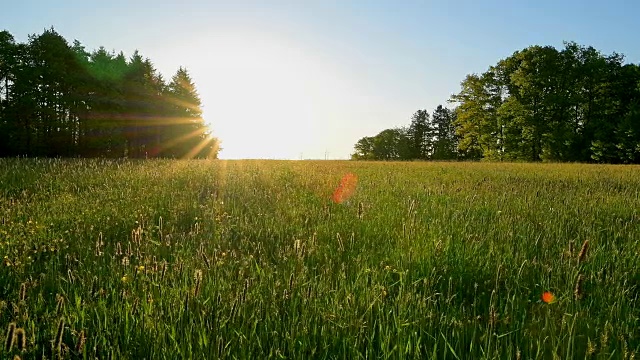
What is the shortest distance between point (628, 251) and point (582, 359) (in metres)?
2.02

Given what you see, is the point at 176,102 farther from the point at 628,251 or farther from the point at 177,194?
the point at 628,251

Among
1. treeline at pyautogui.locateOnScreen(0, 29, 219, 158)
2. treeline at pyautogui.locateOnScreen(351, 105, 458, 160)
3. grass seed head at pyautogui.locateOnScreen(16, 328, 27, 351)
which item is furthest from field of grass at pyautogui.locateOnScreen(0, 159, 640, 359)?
treeline at pyautogui.locateOnScreen(351, 105, 458, 160)

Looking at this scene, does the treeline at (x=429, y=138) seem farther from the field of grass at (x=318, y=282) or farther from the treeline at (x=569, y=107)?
the field of grass at (x=318, y=282)

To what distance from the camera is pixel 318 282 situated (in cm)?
245

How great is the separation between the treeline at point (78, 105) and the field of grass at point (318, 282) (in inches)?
1121

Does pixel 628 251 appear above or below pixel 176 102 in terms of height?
below

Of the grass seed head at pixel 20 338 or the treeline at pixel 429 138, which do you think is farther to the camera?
the treeline at pixel 429 138

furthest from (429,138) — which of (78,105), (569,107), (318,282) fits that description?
(318,282)

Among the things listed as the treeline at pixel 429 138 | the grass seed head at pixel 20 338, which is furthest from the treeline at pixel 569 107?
the grass seed head at pixel 20 338

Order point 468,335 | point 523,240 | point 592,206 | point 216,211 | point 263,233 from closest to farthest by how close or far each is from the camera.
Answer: point 468,335 → point 523,240 → point 263,233 → point 216,211 → point 592,206

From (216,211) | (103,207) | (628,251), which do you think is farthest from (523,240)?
(103,207)

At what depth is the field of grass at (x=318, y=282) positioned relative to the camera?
1.69 m

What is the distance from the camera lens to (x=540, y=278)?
2.65m

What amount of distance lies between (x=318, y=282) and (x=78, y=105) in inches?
1656
